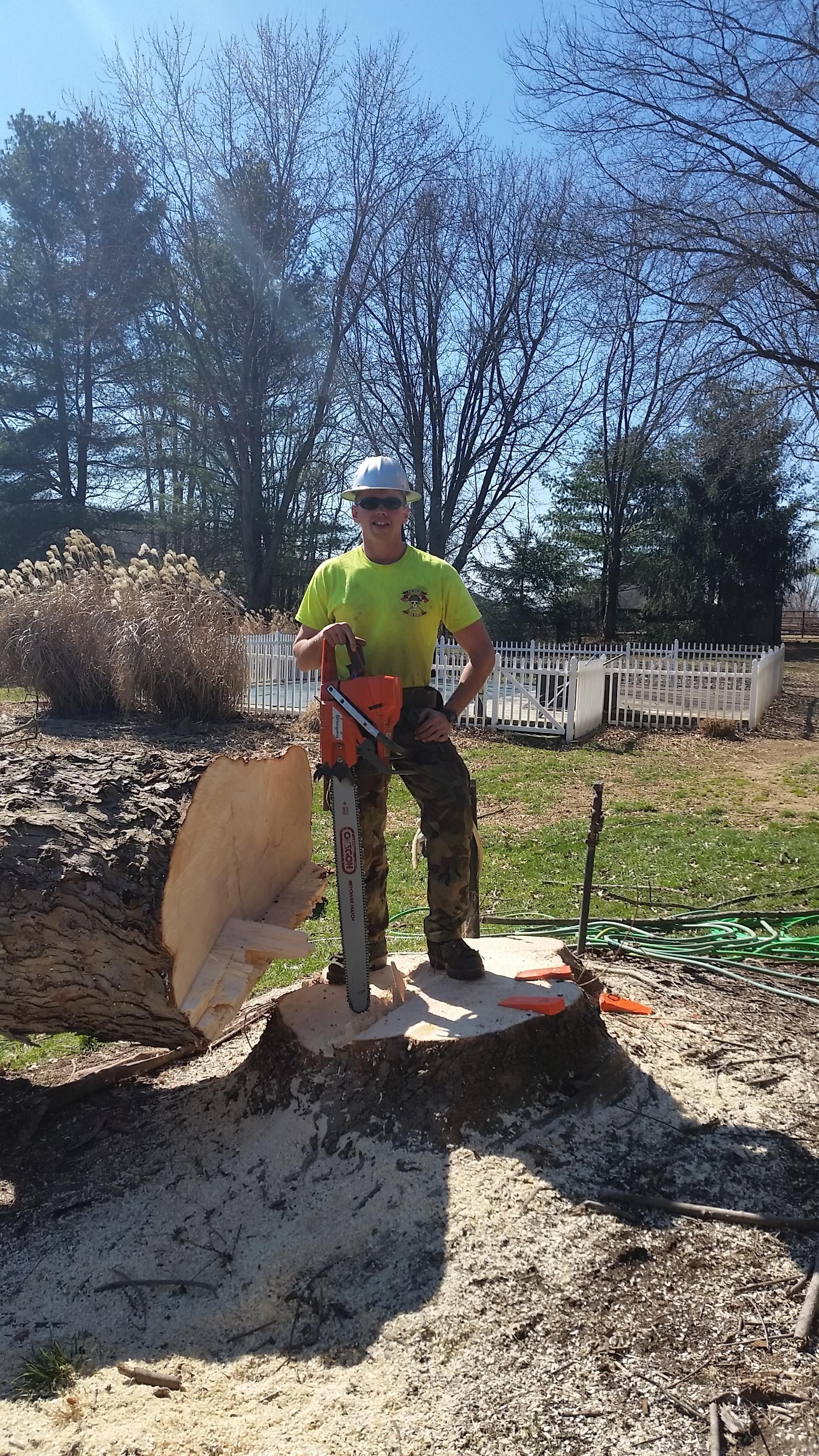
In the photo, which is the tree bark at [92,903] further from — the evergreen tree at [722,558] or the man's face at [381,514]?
the evergreen tree at [722,558]

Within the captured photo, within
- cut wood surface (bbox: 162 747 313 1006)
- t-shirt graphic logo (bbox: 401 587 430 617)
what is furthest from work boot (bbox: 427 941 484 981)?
t-shirt graphic logo (bbox: 401 587 430 617)

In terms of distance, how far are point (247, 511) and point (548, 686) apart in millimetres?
11477

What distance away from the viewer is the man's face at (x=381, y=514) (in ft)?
9.80

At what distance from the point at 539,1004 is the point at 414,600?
135 centimetres

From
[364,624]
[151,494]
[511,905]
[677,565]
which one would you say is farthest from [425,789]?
[677,565]

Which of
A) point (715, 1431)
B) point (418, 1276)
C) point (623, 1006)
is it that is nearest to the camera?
point (715, 1431)

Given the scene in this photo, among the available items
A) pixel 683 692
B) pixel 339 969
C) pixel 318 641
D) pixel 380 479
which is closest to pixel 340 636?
pixel 318 641

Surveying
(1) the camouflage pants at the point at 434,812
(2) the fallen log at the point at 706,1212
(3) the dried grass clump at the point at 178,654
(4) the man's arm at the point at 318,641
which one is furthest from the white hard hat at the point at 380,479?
(3) the dried grass clump at the point at 178,654

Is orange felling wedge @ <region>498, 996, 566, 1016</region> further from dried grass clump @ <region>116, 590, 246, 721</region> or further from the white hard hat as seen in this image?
dried grass clump @ <region>116, 590, 246, 721</region>

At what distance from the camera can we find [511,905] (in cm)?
541

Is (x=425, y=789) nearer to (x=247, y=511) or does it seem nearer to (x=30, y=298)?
(x=247, y=511)

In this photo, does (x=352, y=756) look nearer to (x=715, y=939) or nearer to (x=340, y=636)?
(x=340, y=636)

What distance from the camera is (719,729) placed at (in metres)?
12.7

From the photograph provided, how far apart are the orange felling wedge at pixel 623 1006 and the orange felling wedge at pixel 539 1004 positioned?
24.6 inches
